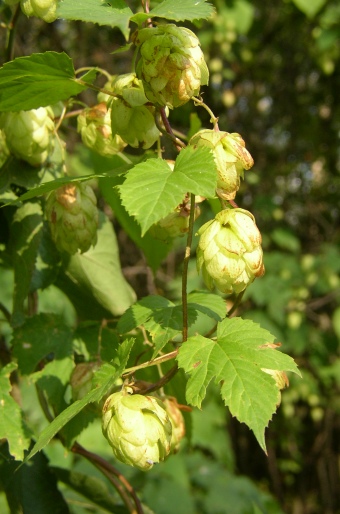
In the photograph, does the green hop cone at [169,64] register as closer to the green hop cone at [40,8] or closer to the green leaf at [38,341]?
the green hop cone at [40,8]

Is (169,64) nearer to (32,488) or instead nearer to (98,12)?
(98,12)

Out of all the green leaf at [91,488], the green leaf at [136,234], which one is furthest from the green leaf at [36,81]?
the green leaf at [91,488]

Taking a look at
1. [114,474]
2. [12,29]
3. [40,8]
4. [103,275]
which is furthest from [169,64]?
[114,474]

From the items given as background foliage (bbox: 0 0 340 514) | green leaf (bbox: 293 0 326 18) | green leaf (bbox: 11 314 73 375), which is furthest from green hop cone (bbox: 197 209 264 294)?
green leaf (bbox: 293 0 326 18)

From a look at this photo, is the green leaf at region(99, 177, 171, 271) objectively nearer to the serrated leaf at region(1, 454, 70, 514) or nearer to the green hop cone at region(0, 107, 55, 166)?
the green hop cone at region(0, 107, 55, 166)

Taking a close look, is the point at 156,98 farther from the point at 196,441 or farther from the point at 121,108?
the point at 196,441

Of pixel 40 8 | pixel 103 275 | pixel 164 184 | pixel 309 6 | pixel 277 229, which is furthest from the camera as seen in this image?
pixel 277 229
